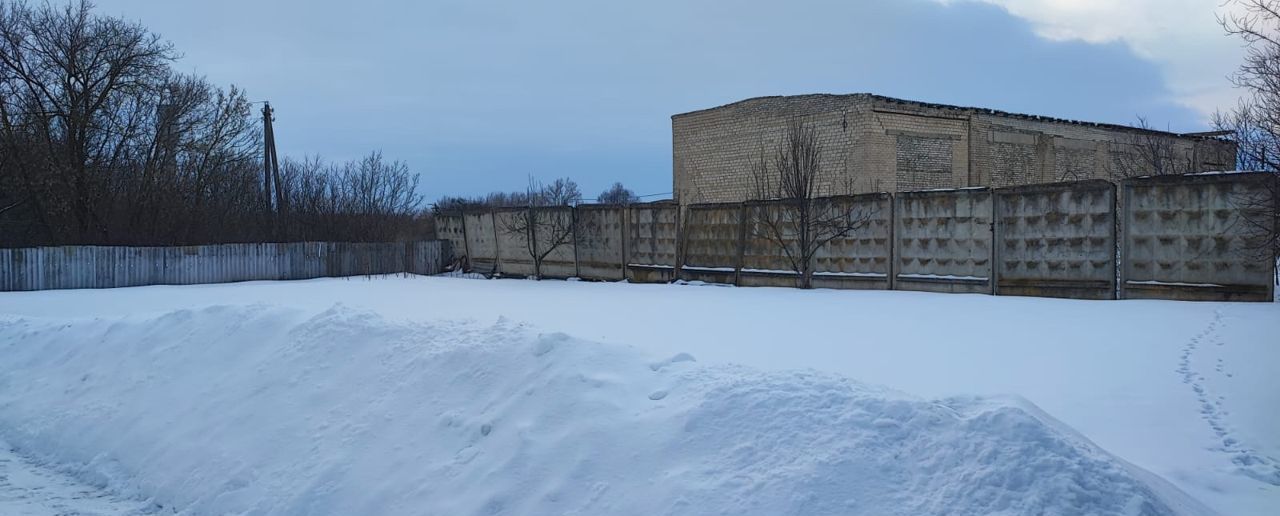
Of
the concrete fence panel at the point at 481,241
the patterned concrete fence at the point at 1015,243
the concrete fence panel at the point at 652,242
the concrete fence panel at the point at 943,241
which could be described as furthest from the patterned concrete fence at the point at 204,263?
the concrete fence panel at the point at 943,241

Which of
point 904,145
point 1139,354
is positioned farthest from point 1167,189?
point 904,145

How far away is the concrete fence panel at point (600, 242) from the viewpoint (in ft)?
64.6

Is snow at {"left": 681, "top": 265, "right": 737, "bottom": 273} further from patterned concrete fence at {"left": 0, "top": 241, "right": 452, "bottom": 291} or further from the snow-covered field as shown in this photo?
patterned concrete fence at {"left": 0, "top": 241, "right": 452, "bottom": 291}

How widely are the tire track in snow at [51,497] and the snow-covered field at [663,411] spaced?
172 mm

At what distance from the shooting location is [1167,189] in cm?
1098

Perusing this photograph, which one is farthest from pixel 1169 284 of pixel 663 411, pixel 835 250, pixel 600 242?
pixel 600 242

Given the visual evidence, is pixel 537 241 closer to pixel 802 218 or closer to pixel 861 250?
pixel 802 218

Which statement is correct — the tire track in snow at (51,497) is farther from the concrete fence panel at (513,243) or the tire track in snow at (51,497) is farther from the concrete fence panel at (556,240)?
the concrete fence panel at (513,243)

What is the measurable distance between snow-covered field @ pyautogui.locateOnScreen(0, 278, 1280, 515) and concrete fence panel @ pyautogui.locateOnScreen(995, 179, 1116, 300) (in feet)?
3.74

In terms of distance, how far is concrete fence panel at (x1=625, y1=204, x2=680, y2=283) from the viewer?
60.5 feet

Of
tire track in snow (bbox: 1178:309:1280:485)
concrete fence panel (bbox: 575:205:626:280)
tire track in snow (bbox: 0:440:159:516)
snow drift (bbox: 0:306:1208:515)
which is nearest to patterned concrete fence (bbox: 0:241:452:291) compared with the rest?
concrete fence panel (bbox: 575:205:626:280)

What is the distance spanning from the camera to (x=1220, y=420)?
5.45 metres

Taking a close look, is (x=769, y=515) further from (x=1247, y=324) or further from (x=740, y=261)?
(x=740, y=261)

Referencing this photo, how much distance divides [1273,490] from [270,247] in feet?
72.4
